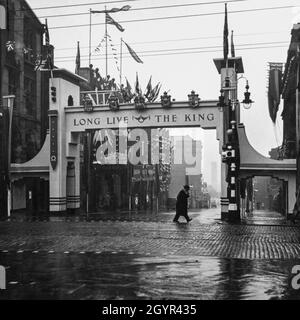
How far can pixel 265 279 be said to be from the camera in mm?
9117

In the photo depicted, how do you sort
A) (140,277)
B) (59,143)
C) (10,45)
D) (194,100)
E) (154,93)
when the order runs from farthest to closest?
(154,93) → (10,45) → (59,143) → (194,100) → (140,277)

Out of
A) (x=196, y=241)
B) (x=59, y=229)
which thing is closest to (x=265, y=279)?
(x=196, y=241)

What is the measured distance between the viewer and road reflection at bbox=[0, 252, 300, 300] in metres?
7.89

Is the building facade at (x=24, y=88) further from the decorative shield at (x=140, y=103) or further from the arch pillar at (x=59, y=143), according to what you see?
the decorative shield at (x=140, y=103)

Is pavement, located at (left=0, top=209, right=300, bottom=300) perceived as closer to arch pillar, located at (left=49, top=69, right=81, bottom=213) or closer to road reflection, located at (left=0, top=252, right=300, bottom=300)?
road reflection, located at (left=0, top=252, right=300, bottom=300)

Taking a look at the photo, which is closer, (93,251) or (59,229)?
(93,251)

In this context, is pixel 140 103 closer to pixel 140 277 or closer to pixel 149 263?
pixel 149 263

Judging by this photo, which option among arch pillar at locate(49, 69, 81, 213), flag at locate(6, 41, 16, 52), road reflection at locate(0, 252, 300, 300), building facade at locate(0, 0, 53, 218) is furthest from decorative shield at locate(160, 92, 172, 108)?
road reflection at locate(0, 252, 300, 300)

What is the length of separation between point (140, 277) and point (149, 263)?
165 cm

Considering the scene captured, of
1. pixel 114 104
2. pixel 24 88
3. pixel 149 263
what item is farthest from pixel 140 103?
pixel 149 263

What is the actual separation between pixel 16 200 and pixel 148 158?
68.3 feet

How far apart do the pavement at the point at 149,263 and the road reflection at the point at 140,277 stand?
15 millimetres

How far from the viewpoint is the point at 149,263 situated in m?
10.9
